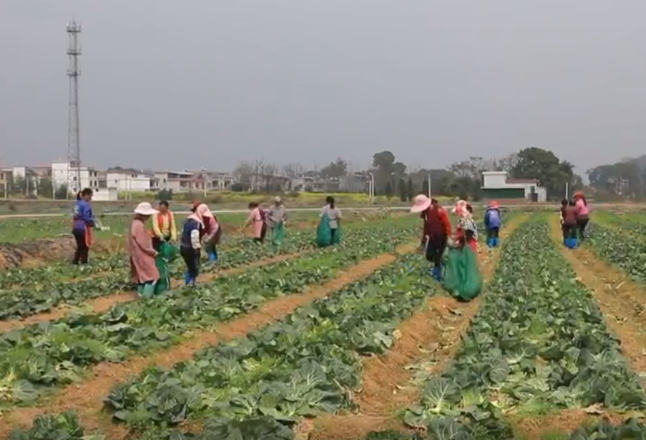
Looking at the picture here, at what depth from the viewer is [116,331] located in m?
11.0

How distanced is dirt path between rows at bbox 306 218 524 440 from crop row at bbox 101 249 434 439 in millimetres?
182

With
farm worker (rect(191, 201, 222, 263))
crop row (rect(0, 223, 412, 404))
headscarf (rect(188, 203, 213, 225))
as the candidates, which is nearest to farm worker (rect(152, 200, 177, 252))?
crop row (rect(0, 223, 412, 404))

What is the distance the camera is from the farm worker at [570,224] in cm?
2820

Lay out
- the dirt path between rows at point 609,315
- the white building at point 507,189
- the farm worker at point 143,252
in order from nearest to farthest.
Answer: the dirt path between rows at point 609,315 < the farm worker at point 143,252 < the white building at point 507,189

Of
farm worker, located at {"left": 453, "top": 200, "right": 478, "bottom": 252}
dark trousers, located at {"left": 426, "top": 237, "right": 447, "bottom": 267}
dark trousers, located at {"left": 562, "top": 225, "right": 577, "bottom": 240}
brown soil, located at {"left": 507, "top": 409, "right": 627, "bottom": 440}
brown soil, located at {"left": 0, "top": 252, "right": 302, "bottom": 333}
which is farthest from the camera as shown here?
dark trousers, located at {"left": 562, "top": 225, "right": 577, "bottom": 240}

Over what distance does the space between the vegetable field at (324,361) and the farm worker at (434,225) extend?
618mm

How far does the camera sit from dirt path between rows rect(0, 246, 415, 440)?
739cm

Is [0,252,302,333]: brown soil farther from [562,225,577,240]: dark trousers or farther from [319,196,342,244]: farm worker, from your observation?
[562,225,577,240]: dark trousers

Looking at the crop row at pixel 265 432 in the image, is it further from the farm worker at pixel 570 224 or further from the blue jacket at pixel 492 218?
the farm worker at pixel 570 224

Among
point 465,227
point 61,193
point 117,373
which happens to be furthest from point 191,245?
point 61,193

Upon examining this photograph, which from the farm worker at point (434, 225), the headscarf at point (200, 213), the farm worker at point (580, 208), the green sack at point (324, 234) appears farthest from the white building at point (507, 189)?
the headscarf at point (200, 213)

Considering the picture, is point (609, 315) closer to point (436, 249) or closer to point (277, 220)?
point (436, 249)

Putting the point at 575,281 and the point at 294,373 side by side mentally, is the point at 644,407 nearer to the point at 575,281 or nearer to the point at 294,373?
the point at 294,373

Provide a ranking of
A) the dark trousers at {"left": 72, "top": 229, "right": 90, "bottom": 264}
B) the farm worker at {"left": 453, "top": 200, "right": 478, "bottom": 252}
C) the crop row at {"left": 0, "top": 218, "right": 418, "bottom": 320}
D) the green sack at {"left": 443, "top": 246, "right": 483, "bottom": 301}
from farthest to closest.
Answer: the dark trousers at {"left": 72, "top": 229, "right": 90, "bottom": 264} < the farm worker at {"left": 453, "top": 200, "right": 478, "bottom": 252} < the green sack at {"left": 443, "top": 246, "right": 483, "bottom": 301} < the crop row at {"left": 0, "top": 218, "right": 418, "bottom": 320}
